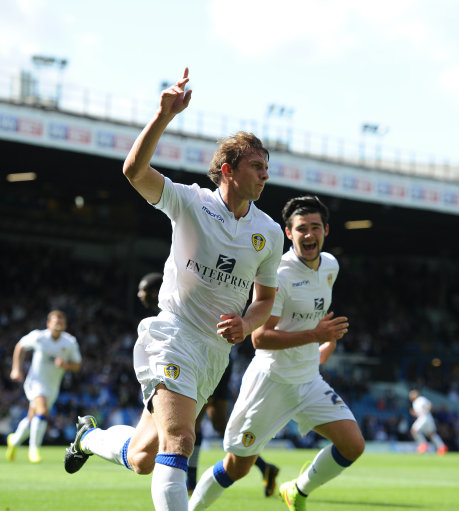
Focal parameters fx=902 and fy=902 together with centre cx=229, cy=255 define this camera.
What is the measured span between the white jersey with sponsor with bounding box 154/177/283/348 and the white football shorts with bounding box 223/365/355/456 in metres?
2.05

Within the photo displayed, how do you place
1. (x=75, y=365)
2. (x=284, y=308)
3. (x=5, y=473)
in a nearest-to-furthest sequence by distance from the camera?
(x=284, y=308), (x=5, y=473), (x=75, y=365)

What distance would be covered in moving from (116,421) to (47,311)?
6945 mm

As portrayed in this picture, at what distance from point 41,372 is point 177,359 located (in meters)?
10.4

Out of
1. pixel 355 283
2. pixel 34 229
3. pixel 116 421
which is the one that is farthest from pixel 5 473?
pixel 355 283

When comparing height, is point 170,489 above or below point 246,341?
above

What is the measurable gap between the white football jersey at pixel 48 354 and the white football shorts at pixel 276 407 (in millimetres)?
8041

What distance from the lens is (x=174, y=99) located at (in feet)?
16.7

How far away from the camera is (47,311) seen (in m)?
32.0

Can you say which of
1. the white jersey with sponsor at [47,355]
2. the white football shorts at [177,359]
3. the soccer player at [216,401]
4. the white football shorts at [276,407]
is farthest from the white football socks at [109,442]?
the white jersey with sponsor at [47,355]

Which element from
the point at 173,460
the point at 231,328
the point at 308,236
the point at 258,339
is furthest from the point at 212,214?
the point at 308,236

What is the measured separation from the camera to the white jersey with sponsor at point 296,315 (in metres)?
7.77

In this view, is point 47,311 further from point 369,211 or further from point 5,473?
point 5,473

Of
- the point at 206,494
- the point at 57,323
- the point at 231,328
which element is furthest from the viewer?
the point at 57,323

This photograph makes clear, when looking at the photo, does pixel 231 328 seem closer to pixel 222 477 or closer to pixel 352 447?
pixel 222 477
